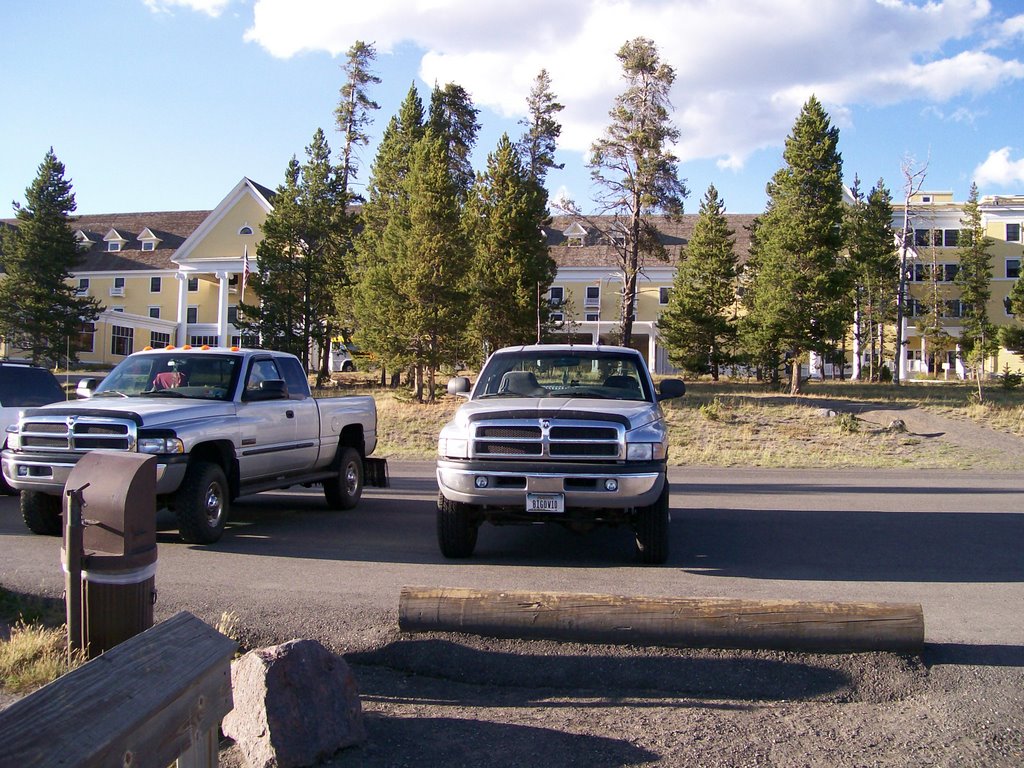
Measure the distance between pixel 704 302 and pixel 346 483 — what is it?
33225 mm

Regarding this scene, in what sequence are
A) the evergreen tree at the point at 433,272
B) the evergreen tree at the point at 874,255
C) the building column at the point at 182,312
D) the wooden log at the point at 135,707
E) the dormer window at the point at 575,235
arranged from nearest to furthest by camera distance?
1. the wooden log at the point at 135,707
2. the evergreen tree at the point at 433,272
3. the evergreen tree at the point at 874,255
4. the dormer window at the point at 575,235
5. the building column at the point at 182,312

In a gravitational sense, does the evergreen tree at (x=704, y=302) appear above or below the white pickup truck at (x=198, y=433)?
above

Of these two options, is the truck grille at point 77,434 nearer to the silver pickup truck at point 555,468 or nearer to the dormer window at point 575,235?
the silver pickup truck at point 555,468

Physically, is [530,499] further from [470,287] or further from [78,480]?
[470,287]

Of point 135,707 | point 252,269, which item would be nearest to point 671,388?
point 135,707

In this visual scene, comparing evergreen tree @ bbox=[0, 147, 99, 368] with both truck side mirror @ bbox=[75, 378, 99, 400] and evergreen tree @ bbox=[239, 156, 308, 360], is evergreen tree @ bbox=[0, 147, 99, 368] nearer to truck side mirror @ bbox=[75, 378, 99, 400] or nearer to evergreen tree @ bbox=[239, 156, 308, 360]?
evergreen tree @ bbox=[239, 156, 308, 360]

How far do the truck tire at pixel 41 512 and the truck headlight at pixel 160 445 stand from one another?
1648mm

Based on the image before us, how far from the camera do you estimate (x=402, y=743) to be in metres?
4.36

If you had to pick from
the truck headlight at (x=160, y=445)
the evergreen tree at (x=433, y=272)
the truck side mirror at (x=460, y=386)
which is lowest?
the truck headlight at (x=160, y=445)

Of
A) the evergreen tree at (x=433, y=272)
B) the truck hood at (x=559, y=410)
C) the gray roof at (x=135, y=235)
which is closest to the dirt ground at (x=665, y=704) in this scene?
the truck hood at (x=559, y=410)

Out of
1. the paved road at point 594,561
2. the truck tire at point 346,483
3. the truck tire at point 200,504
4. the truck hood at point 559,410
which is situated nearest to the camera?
the paved road at point 594,561

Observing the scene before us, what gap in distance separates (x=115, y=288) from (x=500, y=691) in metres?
69.2

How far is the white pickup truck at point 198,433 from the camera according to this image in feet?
28.0

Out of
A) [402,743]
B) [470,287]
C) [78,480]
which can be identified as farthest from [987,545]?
[470,287]
